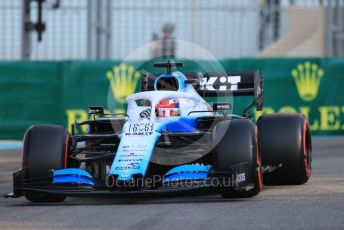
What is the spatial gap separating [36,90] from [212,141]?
11.9m

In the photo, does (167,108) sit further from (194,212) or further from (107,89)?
(107,89)

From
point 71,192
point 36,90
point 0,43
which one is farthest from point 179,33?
point 71,192

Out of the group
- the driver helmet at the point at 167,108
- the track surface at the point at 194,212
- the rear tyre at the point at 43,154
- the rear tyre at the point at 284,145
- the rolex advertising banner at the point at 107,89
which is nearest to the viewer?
the track surface at the point at 194,212

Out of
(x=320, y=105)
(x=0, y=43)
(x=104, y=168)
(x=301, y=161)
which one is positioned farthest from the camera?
(x=0, y=43)

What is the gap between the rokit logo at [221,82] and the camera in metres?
12.6

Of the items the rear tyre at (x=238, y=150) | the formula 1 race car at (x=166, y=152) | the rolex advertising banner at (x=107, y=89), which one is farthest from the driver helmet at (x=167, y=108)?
the rolex advertising banner at (x=107, y=89)

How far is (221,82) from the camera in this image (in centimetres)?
1274

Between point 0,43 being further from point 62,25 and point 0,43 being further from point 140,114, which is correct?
point 140,114

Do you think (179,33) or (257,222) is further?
(179,33)

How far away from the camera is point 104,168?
1036 cm

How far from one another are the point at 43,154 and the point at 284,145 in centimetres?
293

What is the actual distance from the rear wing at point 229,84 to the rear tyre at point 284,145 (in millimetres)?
1142

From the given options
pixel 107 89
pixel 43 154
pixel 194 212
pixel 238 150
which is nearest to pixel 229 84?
pixel 238 150

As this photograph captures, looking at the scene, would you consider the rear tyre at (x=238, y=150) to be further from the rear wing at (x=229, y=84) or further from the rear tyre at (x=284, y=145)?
the rear wing at (x=229, y=84)
